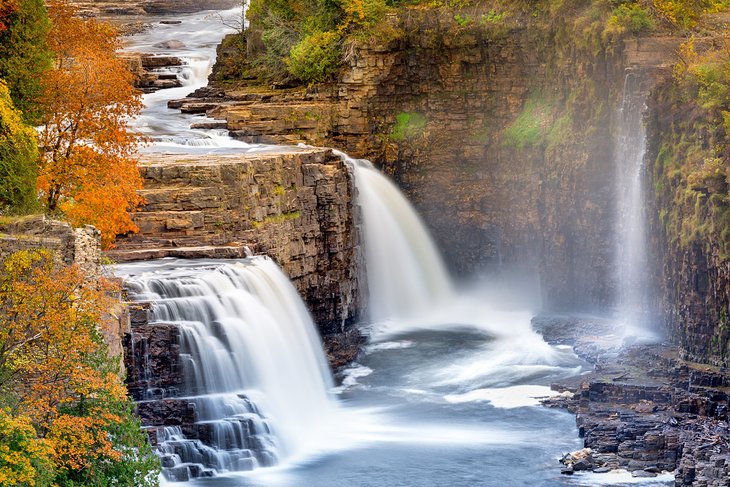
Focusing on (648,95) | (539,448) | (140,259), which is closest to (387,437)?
(539,448)

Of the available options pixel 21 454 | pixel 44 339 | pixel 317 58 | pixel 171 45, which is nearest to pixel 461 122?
pixel 317 58

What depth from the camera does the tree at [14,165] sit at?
3328cm

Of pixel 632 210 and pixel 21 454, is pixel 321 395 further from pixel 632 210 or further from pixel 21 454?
pixel 21 454

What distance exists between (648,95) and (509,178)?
12293 millimetres

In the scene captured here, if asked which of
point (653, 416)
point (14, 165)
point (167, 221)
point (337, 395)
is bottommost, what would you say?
point (653, 416)

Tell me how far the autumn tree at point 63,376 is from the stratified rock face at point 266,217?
543 inches

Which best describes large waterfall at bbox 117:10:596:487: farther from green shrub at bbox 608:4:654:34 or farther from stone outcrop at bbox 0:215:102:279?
green shrub at bbox 608:4:654:34

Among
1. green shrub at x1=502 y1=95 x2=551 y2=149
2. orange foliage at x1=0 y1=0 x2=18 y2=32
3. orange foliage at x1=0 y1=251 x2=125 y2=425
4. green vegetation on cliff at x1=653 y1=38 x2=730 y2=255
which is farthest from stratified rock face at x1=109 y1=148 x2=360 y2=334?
orange foliage at x1=0 y1=251 x2=125 y2=425

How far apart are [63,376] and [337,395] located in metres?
17.0

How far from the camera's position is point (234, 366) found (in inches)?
1517

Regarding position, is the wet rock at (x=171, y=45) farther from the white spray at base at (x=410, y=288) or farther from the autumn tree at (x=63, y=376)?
the autumn tree at (x=63, y=376)

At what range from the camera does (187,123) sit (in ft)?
189

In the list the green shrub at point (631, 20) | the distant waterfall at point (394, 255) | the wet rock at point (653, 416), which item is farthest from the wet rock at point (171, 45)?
the wet rock at point (653, 416)

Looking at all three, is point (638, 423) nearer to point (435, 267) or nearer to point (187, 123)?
point (435, 267)
